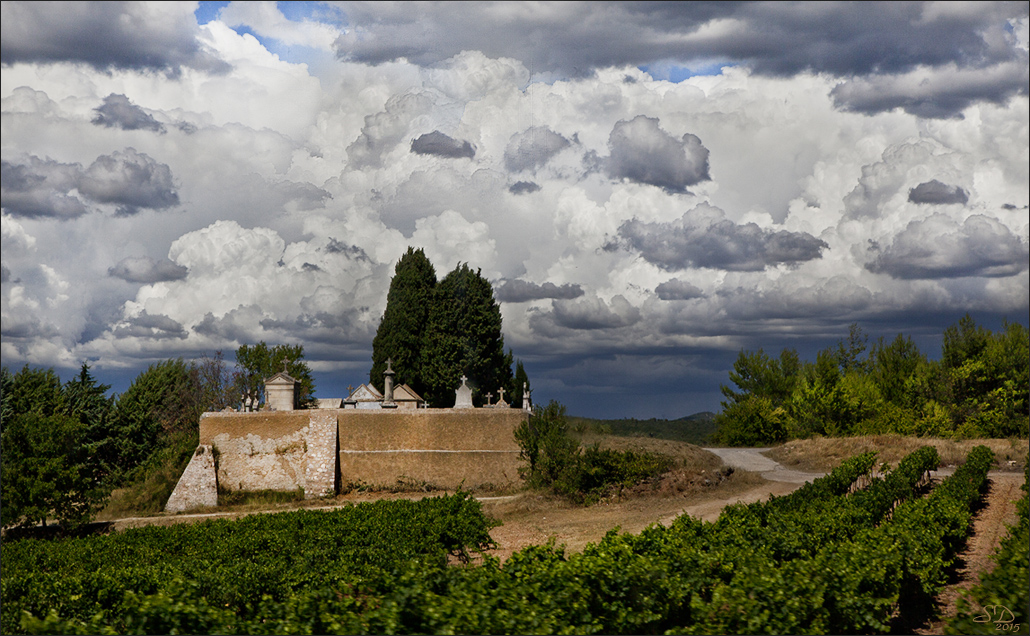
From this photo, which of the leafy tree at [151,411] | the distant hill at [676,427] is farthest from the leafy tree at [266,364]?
the distant hill at [676,427]

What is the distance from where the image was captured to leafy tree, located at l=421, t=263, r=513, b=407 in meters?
36.3

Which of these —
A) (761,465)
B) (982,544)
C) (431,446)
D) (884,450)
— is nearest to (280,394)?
(431,446)

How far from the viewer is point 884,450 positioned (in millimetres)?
29688

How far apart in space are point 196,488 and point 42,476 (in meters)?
4.51

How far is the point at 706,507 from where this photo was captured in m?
20.6

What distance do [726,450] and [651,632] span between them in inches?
1167

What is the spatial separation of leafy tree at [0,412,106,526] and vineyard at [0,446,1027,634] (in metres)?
7.84

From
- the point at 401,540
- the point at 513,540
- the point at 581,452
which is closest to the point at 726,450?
the point at 581,452

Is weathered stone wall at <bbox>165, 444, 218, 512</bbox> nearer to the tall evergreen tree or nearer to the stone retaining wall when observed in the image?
the stone retaining wall

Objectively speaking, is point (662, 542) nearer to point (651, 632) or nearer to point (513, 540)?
point (651, 632)

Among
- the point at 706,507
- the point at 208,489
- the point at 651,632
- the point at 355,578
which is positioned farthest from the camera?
the point at 208,489

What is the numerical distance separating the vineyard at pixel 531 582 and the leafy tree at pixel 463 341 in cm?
2277

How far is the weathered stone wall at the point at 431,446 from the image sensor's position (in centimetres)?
2508

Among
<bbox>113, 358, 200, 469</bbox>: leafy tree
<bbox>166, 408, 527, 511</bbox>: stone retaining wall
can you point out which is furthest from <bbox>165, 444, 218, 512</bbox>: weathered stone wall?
<bbox>113, 358, 200, 469</bbox>: leafy tree
